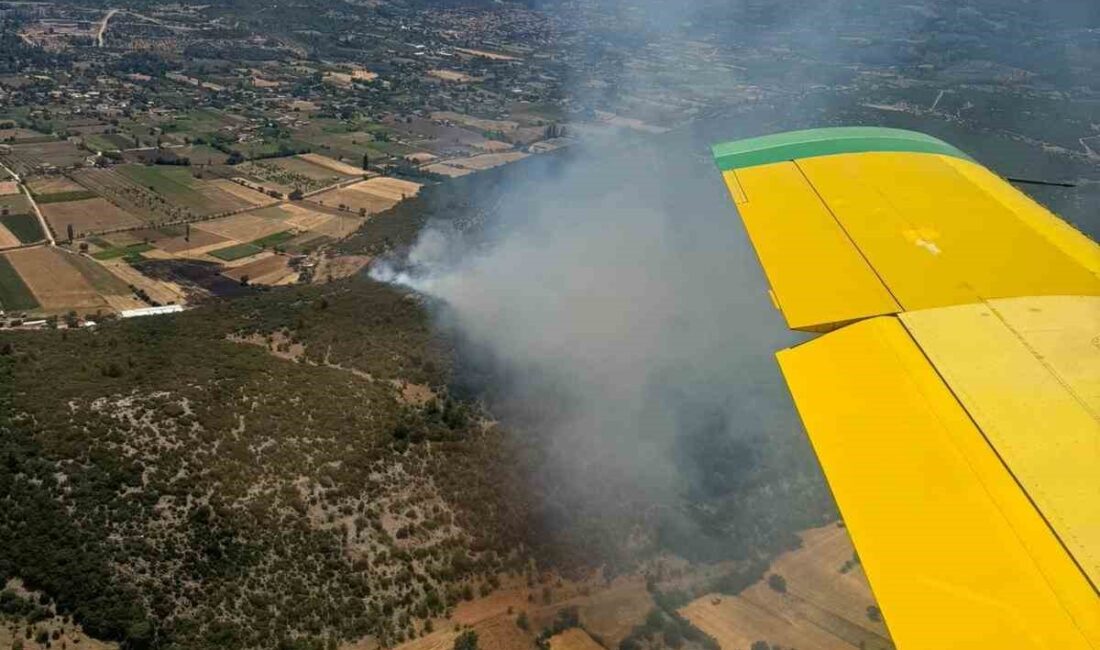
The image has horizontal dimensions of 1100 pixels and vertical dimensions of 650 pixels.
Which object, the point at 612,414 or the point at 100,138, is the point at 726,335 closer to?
the point at 612,414

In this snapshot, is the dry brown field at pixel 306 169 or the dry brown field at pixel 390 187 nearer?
the dry brown field at pixel 390 187

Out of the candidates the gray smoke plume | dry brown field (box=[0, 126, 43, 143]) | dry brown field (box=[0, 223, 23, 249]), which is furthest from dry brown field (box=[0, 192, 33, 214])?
the gray smoke plume

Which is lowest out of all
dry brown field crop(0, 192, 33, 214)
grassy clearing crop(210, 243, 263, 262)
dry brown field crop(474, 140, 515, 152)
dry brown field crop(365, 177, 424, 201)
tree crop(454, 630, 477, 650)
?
dry brown field crop(0, 192, 33, 214)

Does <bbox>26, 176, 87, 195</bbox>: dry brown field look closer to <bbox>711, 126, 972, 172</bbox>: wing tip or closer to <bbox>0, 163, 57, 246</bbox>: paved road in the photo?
<bbox>0, 163, 57, 246</bbox>: paved road

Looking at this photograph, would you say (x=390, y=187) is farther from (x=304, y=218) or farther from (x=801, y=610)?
(x=801, y=610)

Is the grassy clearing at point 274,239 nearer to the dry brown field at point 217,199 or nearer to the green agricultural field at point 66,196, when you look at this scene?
the dry brown field at point 217,199

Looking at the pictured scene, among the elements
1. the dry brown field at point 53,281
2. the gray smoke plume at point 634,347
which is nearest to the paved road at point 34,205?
the dry brown field at point 53,281

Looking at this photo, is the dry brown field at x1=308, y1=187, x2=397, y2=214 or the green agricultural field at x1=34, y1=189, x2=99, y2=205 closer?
the green agricultural field at x1=34, y1=189, x2=99, y2=205
